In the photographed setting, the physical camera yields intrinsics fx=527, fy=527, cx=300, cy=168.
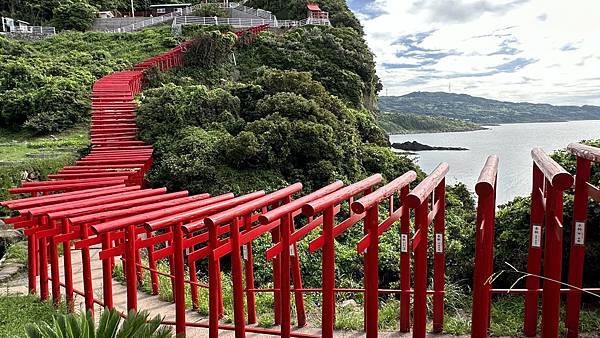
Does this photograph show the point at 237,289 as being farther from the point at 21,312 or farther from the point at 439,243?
the point at 21,312

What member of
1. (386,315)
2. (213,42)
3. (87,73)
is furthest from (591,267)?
(213,42)

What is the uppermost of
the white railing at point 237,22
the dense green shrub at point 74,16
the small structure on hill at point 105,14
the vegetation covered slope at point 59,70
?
the small structure on hill at point 105,14

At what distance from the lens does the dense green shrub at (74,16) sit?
34000 mm

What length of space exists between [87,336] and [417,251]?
2.36m

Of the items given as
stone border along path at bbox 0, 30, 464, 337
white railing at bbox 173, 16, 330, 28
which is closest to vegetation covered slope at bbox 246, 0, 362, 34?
white railing at bbox 173, 16, 330, 28

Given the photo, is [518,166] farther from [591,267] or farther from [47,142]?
[47,142]

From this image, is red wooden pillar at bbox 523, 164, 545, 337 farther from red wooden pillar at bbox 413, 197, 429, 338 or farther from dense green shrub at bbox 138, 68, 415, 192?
dense green shrub at bbox 138, 68, 415, 192

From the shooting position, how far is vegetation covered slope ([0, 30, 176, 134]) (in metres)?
16.4

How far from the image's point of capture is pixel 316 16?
32.3 metres

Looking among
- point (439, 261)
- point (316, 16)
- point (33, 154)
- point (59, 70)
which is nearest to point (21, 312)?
point (439, 261)

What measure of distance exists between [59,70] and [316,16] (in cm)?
1656

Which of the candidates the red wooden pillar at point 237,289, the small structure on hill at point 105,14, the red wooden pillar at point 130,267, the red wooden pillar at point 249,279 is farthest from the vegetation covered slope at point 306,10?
the red wooden pillar at point 237,289

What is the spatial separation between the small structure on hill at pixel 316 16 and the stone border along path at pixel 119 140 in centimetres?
944

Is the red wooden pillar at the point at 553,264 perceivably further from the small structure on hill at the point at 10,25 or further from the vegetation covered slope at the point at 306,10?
the small structure on hill at the point at 10,25
